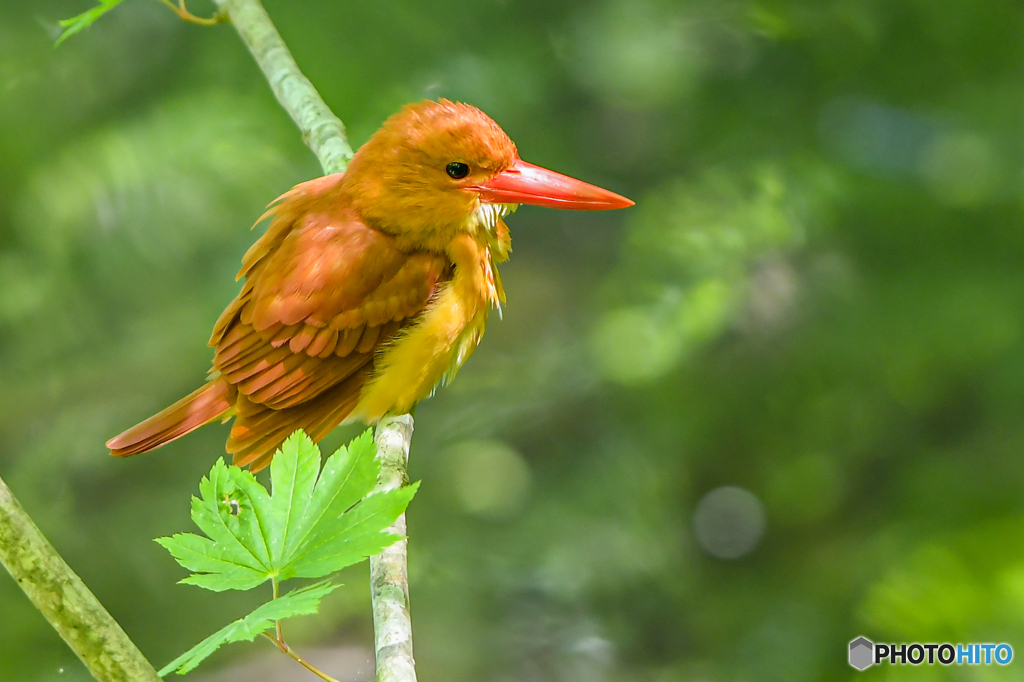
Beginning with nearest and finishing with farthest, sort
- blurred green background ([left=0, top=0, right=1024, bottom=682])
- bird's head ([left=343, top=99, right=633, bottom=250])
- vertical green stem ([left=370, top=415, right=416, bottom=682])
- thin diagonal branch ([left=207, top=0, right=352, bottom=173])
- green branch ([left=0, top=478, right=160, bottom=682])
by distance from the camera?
1. green branch ([left=0, top=478, right=160, bottom=682])
2. vertical green stem ([left=370, top=415, right=416, bottom=682])
3. bird's head ([left=343, top=99, right=633, bottom=250])
4. thin diagonal branch ([left=207, top=0, right=352, bottom=173])
5. blurred green background ([left=0, top=0, right=1024, bottom=682])

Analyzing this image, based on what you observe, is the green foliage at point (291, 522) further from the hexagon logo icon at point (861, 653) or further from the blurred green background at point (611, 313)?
the blurred green background at point (611, 313)

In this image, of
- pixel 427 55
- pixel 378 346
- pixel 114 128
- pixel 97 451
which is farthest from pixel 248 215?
pixel 378 346

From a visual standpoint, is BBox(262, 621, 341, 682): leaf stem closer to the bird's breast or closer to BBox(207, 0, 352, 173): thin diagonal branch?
the bird's breast

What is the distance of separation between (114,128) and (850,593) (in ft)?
6.60

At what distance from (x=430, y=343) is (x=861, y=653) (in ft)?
3.48

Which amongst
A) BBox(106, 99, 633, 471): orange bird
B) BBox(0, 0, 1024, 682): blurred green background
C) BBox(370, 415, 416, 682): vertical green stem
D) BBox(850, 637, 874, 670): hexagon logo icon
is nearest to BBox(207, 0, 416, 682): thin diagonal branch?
BBox(370, 415, 416, 682): vertical green stem

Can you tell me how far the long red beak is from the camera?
53.4 inches

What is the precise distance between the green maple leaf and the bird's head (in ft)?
2.43

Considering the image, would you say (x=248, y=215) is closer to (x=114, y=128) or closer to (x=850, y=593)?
(x=114, y=128)

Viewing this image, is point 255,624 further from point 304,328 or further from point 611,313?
point 611,313

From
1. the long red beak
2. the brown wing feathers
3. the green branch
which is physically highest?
the long red beak

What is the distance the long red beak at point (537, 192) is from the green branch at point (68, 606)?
883 millimetres

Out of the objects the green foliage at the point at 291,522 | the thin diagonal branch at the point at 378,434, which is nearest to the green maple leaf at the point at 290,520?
the green foliage at the point at 291,522

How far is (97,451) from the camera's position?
8.31ft
